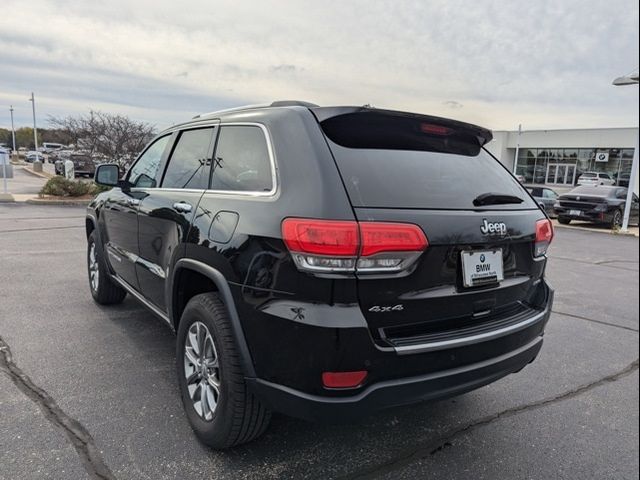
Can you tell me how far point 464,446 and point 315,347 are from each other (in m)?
1.33

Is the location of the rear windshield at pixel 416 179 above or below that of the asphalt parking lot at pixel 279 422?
above

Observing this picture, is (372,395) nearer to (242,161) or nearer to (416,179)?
(416,179)

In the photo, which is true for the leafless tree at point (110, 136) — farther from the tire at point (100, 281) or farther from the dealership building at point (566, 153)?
the dealership building at point (566, 153)

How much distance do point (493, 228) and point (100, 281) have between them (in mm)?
3931

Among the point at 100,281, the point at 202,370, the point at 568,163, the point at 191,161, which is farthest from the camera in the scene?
the point at 568,163

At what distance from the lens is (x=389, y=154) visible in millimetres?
2500

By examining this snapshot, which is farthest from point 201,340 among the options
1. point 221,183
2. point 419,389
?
point 419,389

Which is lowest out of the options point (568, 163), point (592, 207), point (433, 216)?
point (592, 207)

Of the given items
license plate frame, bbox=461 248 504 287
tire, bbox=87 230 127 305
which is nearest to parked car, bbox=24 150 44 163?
tire, bbox=87 230 127 305

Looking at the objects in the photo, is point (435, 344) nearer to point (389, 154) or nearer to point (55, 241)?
point (389, 154)

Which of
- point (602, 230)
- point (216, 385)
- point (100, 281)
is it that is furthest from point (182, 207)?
point (602, 230)

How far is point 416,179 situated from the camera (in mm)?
2445

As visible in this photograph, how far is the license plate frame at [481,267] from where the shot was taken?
2.31m

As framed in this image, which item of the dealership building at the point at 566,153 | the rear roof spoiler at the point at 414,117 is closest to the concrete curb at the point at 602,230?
the rear roof spoiler at the point at 414,117
